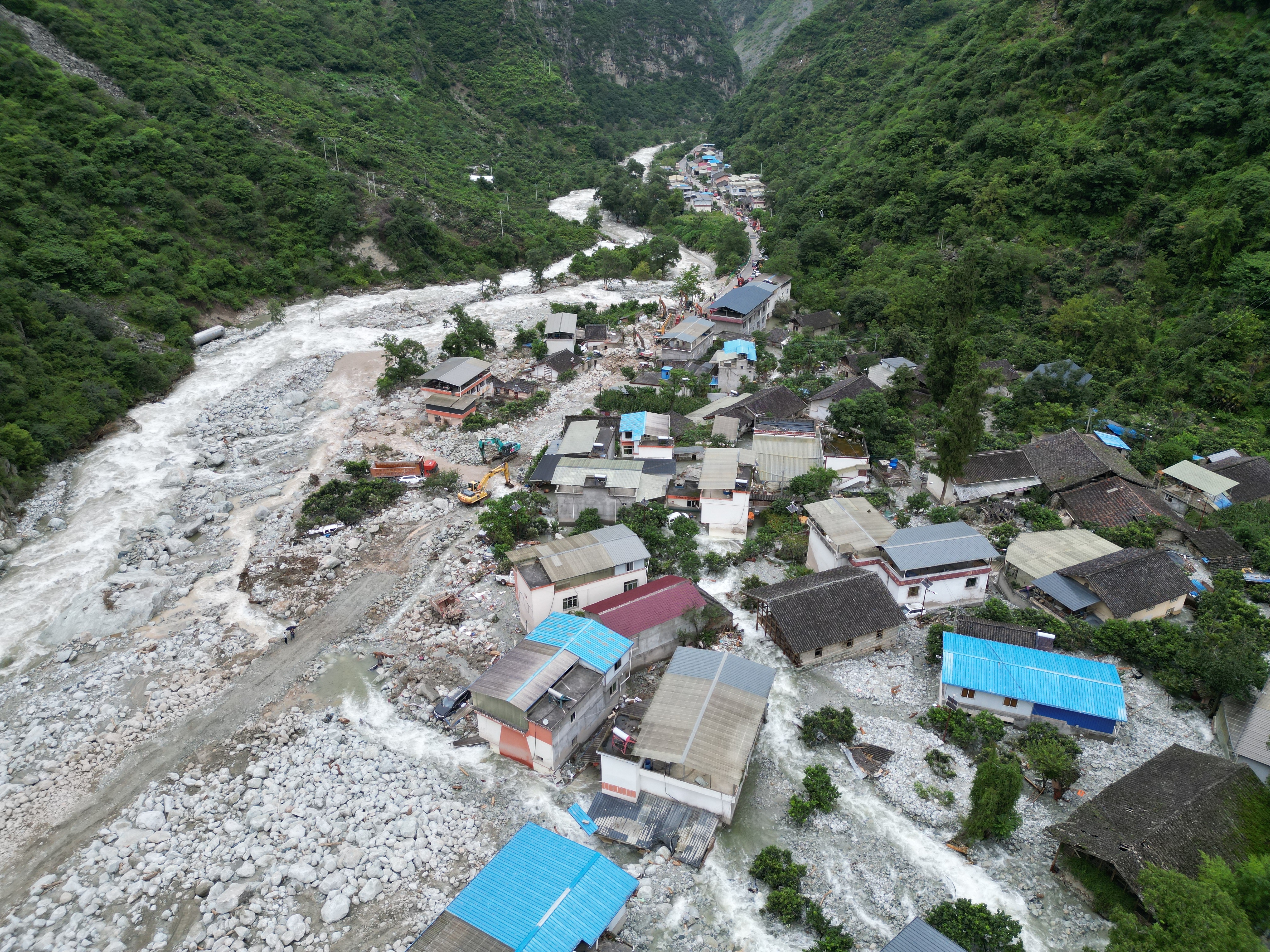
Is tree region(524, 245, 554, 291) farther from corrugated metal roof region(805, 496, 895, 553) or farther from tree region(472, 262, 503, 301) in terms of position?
corrugated metal roof region(805, 496, 895, 553)

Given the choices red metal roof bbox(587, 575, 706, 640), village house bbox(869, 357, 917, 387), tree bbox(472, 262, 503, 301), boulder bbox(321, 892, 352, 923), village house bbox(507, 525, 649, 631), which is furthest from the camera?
tree bbox(472, 262, 503, 301)

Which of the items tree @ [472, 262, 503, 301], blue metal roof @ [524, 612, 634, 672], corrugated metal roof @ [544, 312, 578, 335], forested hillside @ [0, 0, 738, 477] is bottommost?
blue metal roof @ [524, 612, 634, 672]

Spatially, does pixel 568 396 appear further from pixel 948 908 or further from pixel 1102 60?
pixel 1102 60

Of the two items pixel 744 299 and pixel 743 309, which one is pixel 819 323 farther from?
pixel 744 299

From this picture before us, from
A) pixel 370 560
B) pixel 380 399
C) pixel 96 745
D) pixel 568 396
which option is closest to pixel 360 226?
pixel 380 399

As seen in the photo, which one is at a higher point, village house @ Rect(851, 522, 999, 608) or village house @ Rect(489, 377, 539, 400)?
village house @ Rect(489, 377, 539, 400)

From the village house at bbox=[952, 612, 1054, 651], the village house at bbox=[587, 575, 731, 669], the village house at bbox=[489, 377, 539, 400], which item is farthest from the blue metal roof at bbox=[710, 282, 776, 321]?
the village house at bbox=[952, 612, 1054, 651]

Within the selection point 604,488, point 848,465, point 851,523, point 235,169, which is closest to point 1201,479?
point 848,465

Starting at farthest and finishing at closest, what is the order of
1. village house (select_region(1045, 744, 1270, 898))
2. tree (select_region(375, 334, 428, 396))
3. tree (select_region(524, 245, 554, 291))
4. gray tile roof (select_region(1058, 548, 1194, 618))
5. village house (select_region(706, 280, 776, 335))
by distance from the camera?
1. tree (select_region(524, 245, 554, 291))
2. village house (select_region(706, 280, 776, 335))
3. tree (select_region(375, 334, 428, 396))
4. gray tile roof (select_region(1058, 548, 1194, 618))
5. village house (select_region(1045, 744, 1270, 898))
